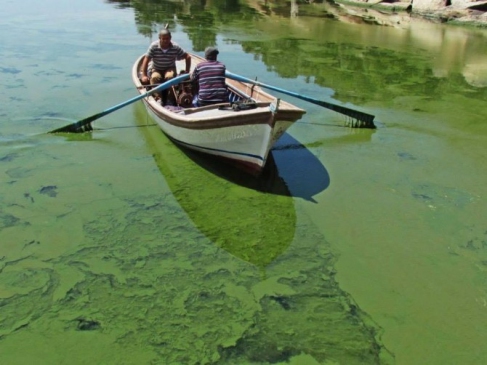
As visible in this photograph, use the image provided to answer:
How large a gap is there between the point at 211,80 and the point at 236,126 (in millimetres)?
1129

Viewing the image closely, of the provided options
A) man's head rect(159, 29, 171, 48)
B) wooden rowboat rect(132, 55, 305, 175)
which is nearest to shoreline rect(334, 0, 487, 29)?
man's head rect(159, 29, 171, 48)

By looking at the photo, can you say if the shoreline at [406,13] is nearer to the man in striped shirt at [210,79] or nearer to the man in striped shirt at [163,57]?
the man in striped shirt at [163,57]

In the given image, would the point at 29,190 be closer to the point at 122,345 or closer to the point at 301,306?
the point at 122,345

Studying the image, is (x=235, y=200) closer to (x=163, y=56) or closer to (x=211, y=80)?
(x=211, y=80)

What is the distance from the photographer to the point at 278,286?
13.1 ft

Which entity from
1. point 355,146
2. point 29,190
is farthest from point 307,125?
point 29,190

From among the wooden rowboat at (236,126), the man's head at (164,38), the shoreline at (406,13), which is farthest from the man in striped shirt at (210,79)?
the shoreline at (406,13)

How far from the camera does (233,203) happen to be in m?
5.26

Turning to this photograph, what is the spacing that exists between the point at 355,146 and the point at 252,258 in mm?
3270

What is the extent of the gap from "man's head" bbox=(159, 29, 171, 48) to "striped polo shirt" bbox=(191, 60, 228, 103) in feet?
4.11

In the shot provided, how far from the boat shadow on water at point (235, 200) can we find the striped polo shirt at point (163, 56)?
139 centimetres

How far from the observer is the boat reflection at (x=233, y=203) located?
4.55 m

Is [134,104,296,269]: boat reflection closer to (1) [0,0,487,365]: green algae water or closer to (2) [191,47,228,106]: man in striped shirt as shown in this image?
(1) [0,0,487,365]: green algae water

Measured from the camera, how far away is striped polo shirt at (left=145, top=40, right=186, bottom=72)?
7145 millimetres
